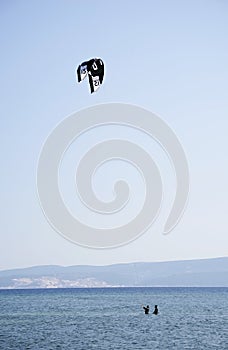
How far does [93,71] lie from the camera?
111 feet

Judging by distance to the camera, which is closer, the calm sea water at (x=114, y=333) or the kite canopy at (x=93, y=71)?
the kite canopy at (x=93, y=71)

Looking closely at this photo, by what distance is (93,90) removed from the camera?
105 feet

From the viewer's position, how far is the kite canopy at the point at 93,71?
110 ft

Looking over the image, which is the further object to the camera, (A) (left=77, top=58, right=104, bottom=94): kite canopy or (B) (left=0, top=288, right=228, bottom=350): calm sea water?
(B) (left=0, top=288, right=228, bottom=350): calm sea water

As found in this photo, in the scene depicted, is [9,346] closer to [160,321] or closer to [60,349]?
[60,349]

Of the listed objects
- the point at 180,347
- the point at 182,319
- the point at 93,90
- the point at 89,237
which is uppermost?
the point at 93,90

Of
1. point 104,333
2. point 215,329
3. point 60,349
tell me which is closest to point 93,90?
point 60,349

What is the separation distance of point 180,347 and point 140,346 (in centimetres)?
324

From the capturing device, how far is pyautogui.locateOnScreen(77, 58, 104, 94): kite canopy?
3341 centimetres

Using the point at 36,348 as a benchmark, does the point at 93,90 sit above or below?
above

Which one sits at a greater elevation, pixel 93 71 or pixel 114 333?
pixel 93 71

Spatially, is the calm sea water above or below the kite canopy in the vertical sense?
below

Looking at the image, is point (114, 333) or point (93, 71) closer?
point (93, 71)

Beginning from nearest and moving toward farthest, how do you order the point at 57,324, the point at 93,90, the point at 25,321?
1. the point at 93,90
2. the point at 57,324
3. the point at 25,321
